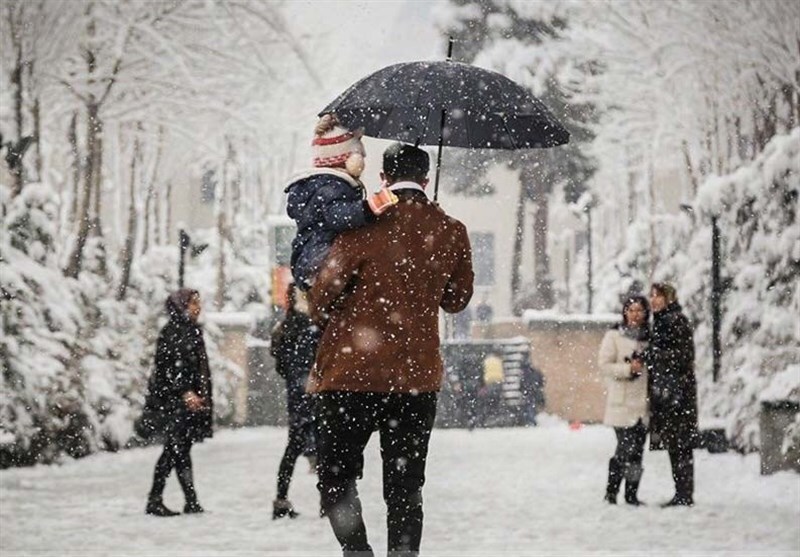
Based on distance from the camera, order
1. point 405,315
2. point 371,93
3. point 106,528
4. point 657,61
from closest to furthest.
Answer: point 405,315, point 371,93, point 106,528, point 657,61

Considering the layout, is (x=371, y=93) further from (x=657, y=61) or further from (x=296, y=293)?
(x=657, y=61)

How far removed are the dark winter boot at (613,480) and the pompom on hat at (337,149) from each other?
6.12 meters

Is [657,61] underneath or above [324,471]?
above

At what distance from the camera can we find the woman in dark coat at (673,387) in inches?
431

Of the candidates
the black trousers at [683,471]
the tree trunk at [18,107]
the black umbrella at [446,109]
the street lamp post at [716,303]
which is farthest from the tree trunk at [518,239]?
the black umbrella at [446,109]

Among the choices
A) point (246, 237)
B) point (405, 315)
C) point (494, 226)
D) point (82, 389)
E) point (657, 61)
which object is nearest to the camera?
point (405, 315)

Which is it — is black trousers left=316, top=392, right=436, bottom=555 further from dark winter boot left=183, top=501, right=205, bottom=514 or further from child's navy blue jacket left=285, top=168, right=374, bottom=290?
dark winter boot left=183, top=501, right=205, bottom=514

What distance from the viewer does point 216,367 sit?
74.1 ft

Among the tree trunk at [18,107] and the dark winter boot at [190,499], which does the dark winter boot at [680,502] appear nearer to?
the dark winter boot at [190,499]

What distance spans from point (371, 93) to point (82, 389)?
11.1 metres

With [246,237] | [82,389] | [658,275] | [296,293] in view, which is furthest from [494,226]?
[296,293]

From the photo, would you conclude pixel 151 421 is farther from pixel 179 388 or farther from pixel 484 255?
pixel 484 255

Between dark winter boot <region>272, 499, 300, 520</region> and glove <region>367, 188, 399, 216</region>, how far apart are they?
5.33 metres

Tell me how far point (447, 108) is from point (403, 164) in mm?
832
